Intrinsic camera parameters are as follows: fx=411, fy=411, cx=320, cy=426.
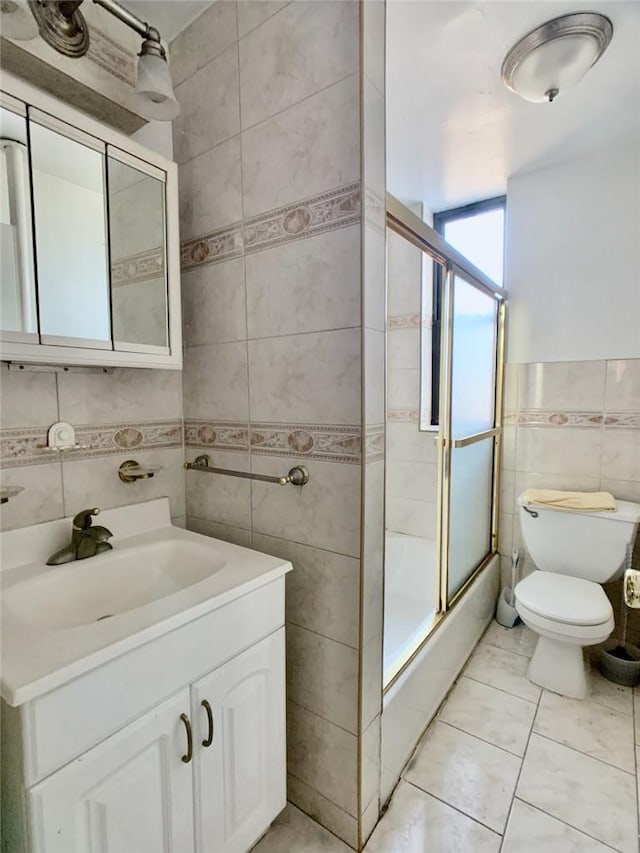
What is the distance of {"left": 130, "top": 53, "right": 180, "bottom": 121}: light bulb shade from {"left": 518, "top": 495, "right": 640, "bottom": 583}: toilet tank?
2075mm

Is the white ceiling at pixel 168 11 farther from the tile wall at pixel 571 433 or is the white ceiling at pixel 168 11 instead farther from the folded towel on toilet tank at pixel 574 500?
the folded towel on toilet tank at pixel 574 500

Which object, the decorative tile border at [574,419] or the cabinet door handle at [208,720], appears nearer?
the cabinet door handle at [208,720]

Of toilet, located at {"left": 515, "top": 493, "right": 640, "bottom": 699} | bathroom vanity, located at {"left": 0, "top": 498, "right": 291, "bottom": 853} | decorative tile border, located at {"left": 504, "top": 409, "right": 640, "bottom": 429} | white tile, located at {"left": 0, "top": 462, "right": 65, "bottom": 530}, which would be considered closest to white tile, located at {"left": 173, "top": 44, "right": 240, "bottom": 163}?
white tile, located at {"left": 0, "top": 462, "right": 65, "bottom": 530}

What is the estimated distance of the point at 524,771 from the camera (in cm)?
136

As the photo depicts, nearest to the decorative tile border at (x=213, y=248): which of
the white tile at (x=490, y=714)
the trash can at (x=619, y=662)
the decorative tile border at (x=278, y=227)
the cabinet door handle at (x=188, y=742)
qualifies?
the decorative tile border at (x=278, y=227)

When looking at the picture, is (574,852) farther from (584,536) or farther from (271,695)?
(584,536)

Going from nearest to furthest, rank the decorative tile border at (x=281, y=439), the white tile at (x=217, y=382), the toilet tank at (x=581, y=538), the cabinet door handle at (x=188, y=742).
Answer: the cabinet door handle at (x=188, y=742)
the decorative tile border at (x=281, y=439)
the white tile at (x=217, y=382)
the toilet tank at (x=581, y=538)

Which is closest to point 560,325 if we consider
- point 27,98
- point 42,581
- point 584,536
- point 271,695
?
point 584,536

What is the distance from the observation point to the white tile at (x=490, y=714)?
1495mm

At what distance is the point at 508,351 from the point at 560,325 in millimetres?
270

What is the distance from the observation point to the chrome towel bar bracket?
115 centimetres

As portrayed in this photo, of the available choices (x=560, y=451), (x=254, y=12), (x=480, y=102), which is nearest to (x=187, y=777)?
(x=254, y=12)

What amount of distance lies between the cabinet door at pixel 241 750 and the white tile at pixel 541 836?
66 cm

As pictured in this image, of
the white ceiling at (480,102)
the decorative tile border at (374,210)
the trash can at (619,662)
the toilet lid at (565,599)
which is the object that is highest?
the white ceiling at (480,102)
